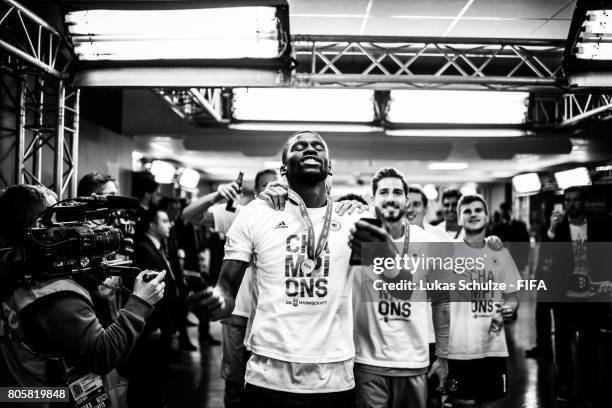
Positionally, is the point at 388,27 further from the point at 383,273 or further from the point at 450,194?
the point at 383,273

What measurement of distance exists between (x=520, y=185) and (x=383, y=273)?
7774 mm

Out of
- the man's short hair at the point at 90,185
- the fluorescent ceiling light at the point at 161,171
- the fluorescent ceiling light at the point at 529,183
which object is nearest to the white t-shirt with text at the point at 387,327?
the man's short hair at the point at 90,185

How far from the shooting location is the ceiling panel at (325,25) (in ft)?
16.7

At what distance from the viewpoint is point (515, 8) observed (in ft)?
15.4

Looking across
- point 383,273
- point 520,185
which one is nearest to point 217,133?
point 520,185

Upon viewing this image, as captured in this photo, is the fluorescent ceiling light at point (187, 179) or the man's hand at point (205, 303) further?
the fluorescent ceiling light at point (187, 179)

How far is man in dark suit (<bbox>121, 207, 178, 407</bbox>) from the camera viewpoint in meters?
3.27

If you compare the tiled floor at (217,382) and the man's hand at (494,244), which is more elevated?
the man's hand at (494,244)

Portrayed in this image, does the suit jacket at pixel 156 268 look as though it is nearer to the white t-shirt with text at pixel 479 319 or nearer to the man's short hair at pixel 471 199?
the white t-shirt with text at pixel 479 319

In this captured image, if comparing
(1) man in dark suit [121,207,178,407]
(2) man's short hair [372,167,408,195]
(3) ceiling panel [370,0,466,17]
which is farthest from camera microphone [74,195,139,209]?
(3) ceiling panel [370,0,466,17]

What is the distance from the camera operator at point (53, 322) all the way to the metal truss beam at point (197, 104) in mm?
3620

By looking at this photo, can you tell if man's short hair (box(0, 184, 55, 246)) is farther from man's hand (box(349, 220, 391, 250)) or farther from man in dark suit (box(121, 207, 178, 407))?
man in dark suit (box(121, 207, 178, 407))

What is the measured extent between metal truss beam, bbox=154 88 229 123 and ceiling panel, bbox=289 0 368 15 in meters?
1.36

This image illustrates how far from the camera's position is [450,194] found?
Answer: 17.5ft
